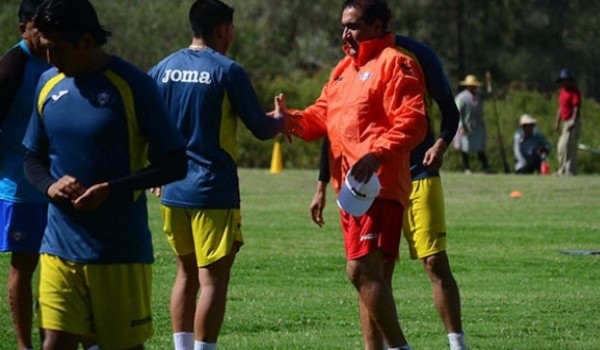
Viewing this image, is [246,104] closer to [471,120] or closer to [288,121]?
[288,121]

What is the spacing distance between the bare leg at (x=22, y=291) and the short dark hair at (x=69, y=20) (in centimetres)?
269

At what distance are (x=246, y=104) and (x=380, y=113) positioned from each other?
0.72 meters

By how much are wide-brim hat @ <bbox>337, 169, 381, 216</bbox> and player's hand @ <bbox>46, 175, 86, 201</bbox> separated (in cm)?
196

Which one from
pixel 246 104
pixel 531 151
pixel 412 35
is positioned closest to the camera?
pixel 246 104

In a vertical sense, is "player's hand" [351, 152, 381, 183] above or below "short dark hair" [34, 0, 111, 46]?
below

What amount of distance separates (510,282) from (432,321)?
286 centimetres

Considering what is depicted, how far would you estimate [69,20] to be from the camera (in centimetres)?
693

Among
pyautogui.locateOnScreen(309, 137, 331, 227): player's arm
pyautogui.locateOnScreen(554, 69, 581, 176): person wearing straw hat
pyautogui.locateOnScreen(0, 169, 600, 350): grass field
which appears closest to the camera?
pyautogui.locateOnScreen(309, 137, 331, 227): player's arm

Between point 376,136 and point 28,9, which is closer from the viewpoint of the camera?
point 376,136

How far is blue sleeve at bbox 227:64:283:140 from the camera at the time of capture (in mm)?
8977

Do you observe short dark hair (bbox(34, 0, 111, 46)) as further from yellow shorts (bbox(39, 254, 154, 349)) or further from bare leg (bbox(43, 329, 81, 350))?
bare leg (bbox(43, 329, 81, 350))

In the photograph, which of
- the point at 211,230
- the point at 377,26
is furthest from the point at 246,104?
the point at 377,26

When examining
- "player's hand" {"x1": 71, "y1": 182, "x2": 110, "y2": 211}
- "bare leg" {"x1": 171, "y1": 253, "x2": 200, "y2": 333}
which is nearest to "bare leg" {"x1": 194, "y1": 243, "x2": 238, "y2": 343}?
"bare leg" {"x1": 171, "y1": 253, "x2": 200, "y2": 333}

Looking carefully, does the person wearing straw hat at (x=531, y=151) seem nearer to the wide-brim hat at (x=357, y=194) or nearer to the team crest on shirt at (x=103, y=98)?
the wide-brim hat at (x=357, y=194)
